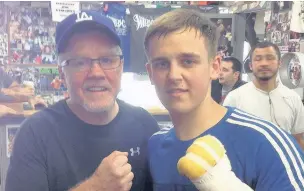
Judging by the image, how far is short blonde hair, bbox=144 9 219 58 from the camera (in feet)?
2.89

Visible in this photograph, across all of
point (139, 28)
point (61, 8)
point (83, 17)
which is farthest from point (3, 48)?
point (83, 17)

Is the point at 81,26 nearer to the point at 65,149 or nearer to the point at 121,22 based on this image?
the point at 65,149

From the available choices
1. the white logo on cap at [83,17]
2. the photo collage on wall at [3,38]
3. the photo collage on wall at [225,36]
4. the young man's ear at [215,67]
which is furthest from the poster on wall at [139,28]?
the young man's ear at [215,67]

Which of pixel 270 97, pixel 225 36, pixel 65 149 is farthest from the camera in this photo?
pixel 225 36

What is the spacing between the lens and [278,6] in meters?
2.71

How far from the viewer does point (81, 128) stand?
1046 mm

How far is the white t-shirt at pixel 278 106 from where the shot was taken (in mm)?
2408

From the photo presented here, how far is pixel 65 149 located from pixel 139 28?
6.64ft

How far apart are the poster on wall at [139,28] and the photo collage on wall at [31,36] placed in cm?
64

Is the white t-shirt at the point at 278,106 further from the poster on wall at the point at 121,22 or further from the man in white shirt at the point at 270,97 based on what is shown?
the poster on wall at the point at 121,22


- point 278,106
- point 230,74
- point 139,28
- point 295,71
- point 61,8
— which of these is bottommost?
point 278,106

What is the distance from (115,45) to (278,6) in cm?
201

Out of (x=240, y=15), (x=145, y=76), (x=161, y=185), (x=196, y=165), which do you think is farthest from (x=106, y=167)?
(x=240, y=15)

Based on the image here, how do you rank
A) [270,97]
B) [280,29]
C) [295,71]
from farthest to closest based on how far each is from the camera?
1. [280,29]
2. [270,97]
3. [295,71]
